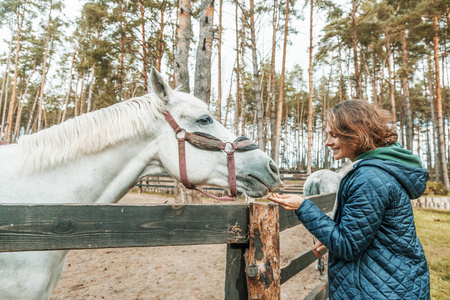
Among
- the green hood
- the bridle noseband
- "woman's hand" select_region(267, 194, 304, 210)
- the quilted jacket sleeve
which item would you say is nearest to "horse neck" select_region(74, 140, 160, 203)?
the bridle noseband

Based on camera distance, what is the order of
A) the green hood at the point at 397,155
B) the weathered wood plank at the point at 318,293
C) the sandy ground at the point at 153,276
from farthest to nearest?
the sandy ground at the point at 153,276, the weathered wood plank at the point at 318,293, the green hood at the point at 397,155

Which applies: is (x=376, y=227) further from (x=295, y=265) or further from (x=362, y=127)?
(x=295, y=265)

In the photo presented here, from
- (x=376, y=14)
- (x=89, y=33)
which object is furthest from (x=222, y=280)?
(x=89, y=33)

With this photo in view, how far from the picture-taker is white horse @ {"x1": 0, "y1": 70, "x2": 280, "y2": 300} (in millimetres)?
1462

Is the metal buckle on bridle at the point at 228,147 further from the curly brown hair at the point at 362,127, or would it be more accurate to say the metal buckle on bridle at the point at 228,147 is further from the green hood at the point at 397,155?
the green hood at the point at 397,155

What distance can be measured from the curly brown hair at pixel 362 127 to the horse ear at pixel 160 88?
1.32m

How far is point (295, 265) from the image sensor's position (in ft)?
7.40

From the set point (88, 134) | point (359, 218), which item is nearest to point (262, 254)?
point (359, 218)

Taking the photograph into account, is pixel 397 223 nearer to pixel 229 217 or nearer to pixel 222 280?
pixel 229 217

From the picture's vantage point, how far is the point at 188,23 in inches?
200

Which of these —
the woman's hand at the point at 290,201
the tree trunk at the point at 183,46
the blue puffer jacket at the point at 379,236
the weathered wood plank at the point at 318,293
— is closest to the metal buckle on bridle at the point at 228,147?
the woman's hand at the point at 290,201

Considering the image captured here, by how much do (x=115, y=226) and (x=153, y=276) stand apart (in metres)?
3.91

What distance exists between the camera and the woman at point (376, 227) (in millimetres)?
Result: 1138

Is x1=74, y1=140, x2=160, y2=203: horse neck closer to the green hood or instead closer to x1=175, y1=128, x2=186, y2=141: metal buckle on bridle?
x1=175, y1=128, x2=186, y2=141: metal buckle on bridle
